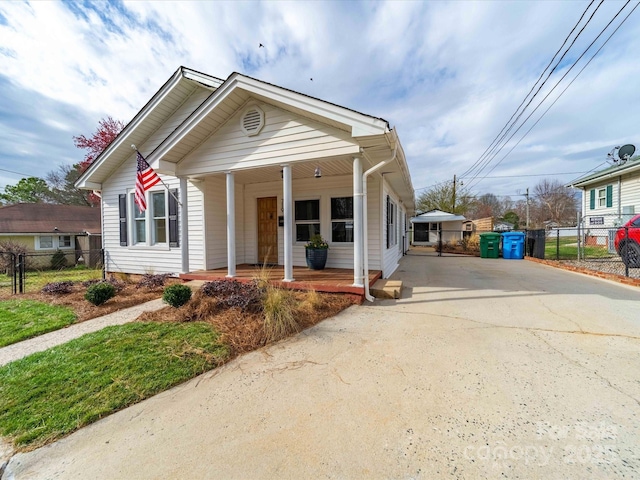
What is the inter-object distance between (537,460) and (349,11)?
831cm

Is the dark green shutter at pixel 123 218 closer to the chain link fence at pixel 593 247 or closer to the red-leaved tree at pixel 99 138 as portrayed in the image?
the red-leaved tree at pixel 99 138

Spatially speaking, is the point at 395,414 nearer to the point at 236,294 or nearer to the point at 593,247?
the point at 236,294

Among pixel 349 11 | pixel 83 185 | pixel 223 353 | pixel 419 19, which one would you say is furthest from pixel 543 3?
pixel 83 185

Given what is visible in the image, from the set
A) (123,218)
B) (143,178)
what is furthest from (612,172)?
(123,218)

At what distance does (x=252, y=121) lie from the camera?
18.4 feet

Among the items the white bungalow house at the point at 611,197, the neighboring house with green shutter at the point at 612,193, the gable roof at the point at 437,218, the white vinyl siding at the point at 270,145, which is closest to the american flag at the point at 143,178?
the white vinyl siding at the point at 270,145

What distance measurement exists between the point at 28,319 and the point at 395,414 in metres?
6.15

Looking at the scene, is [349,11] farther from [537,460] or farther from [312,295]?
[537,460]

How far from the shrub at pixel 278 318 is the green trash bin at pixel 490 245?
12.0 meters

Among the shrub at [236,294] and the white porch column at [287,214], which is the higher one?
the white porch column at [287,214]

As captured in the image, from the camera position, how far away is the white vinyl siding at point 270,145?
5031 mm

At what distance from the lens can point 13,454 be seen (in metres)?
1.82

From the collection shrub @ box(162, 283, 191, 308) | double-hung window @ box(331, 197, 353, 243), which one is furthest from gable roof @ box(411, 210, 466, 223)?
shrub @ box(162, 283, 191, 308)

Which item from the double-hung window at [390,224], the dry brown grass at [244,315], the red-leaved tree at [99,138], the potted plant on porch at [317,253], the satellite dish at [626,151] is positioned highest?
the red-leaved tree at [99,138]
